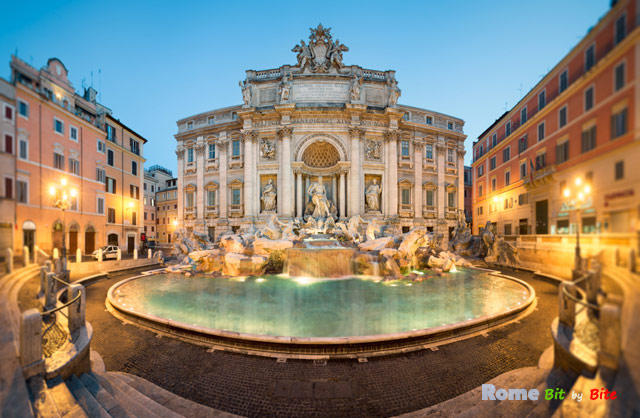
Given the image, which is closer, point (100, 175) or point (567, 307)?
point (567, 307)

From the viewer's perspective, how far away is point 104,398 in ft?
9.77

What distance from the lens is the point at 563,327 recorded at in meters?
2.48

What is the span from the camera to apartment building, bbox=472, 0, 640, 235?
65.6 inches

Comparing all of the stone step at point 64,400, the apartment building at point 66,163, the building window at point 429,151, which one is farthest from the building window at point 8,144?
the building window at point 429,151

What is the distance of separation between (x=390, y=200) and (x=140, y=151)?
20.1 metres

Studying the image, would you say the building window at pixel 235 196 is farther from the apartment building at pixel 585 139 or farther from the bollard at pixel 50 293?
the apartment building at pixel 585 139

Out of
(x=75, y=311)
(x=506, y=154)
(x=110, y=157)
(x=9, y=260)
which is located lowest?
(x=75, y=311)

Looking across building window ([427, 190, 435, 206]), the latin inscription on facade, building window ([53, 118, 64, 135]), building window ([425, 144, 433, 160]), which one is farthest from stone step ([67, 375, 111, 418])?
building window ([425, 144, 433, 160])

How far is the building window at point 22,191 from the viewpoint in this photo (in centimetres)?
272

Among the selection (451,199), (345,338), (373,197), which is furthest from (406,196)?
(345,338)

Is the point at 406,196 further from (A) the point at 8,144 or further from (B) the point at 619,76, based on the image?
(A) the point at 8,144

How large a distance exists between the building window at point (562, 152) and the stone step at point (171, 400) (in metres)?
4.86

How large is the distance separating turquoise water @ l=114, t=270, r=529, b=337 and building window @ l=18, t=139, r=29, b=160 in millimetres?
4718

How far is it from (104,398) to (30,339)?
1.16 metres
